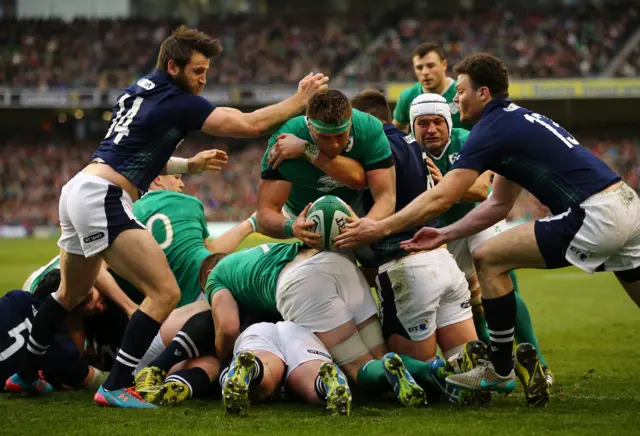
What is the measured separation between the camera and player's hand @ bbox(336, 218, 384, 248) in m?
5.63

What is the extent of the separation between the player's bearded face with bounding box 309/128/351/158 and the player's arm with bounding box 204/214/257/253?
194 centimetres

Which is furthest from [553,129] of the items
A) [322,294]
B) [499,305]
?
[322,294]

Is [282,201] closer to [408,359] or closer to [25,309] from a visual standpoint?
[408,359]

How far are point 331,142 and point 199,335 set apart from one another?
158 cm

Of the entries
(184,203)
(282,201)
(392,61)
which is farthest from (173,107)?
(392,61)

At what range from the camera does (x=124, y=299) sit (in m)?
6.68

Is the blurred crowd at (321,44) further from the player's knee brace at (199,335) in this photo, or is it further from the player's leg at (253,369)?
the player's leg at (253,369)

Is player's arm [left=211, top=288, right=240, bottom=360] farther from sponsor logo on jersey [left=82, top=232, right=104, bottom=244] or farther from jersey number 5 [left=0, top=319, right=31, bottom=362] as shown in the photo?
jersey number 5 [left=0, top=319, right=31, bottom=362]

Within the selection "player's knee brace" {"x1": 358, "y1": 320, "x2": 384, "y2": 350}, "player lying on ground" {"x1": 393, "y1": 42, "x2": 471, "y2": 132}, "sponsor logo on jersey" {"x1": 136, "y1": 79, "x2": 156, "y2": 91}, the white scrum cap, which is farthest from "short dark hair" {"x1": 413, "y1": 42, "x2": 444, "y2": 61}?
"player's knee brace" {"x1": 358, "y1": 320, "x2": 384, "y2": 350}

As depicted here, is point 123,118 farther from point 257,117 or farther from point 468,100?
point 468,100

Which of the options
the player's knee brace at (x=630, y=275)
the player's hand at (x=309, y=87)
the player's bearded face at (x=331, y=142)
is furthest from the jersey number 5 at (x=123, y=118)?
the player's knee brace at (x=630, y=275)

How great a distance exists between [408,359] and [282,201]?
4.62 ft

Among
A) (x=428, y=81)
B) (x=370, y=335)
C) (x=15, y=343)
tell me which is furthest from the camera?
(x=428, y=81)

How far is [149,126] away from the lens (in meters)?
5.92
